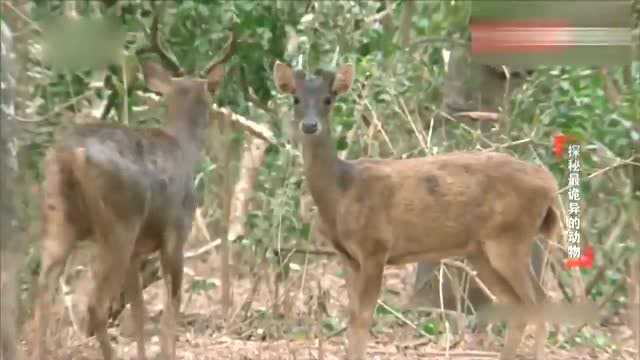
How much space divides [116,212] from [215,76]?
167 cm

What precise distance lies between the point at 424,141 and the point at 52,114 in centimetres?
287

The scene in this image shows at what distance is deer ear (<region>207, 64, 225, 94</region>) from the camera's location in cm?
878

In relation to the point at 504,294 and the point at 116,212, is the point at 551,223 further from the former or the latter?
the point at 116,212

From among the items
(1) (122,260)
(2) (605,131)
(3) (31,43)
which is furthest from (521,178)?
(3) (31,43)

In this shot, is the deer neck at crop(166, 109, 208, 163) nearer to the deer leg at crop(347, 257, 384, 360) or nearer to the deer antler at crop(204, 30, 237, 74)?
the deer antler at crop(204, 30, 237, 74)

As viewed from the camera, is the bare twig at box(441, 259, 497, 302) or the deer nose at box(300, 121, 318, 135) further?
the bare twig at box(441, 259, 497, 302)

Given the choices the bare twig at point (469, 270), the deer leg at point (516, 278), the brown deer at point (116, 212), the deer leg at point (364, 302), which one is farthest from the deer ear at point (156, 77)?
the deer leg at point (516, 278)

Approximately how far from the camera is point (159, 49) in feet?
30.1

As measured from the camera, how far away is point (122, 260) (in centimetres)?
759

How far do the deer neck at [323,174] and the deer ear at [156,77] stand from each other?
119cm

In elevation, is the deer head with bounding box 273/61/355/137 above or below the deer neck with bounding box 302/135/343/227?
above

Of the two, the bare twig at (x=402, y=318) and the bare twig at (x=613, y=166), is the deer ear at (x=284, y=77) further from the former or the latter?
the bare twig at (x=402, y=318)

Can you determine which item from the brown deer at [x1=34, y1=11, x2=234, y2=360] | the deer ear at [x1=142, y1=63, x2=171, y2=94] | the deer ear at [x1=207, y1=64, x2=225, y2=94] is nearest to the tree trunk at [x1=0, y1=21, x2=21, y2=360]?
the brown deer at [x1=34, y1=11, x2=234, y2=360]

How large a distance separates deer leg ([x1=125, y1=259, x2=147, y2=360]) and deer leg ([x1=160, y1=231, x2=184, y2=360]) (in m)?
0.14
